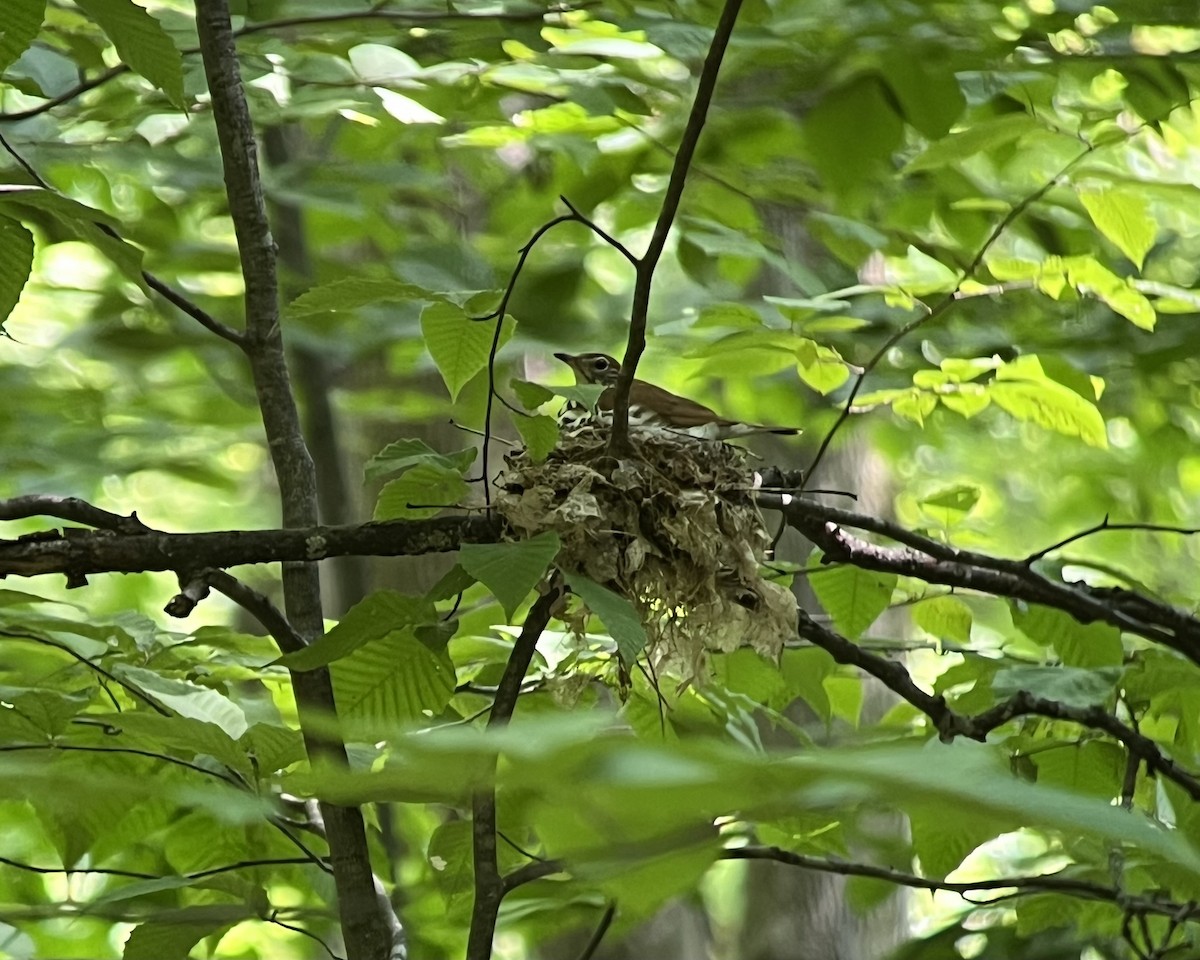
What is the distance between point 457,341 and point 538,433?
0.18 m

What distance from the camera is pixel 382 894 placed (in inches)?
83.6

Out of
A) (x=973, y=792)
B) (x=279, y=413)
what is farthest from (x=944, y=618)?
(x=973, y=792)

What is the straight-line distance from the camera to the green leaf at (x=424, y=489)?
1.84 m

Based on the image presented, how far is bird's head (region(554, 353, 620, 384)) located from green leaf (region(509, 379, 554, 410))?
1713mm

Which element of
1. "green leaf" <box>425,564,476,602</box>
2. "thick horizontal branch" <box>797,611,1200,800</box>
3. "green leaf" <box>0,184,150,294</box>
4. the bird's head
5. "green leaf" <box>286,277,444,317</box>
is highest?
"green leaf" <box>0,184,150,294</box>

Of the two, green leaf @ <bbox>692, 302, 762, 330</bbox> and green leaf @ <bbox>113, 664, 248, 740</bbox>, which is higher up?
green leaf @ <bbox>692, 302, 762, 330</bbox>

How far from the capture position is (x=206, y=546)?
178cm

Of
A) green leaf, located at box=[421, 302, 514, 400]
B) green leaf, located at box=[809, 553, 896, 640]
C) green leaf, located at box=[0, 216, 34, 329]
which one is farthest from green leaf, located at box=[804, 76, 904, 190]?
green leaf, located at box=[0, 216, 34, 329]

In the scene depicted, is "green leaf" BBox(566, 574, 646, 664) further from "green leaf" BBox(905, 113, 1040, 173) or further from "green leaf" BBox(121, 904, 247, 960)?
"green leaf" BBox(905, 113, 1040, 173)

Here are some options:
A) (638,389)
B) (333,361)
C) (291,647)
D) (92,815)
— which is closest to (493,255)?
(333,361)

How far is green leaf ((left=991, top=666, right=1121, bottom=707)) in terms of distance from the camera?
2197 mm

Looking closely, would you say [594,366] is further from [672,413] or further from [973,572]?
[973,572]

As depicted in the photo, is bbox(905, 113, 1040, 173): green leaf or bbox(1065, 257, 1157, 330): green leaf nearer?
bbox(905, 113, 1040, 173): green leaf

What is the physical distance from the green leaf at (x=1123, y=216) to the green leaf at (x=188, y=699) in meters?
1.73
